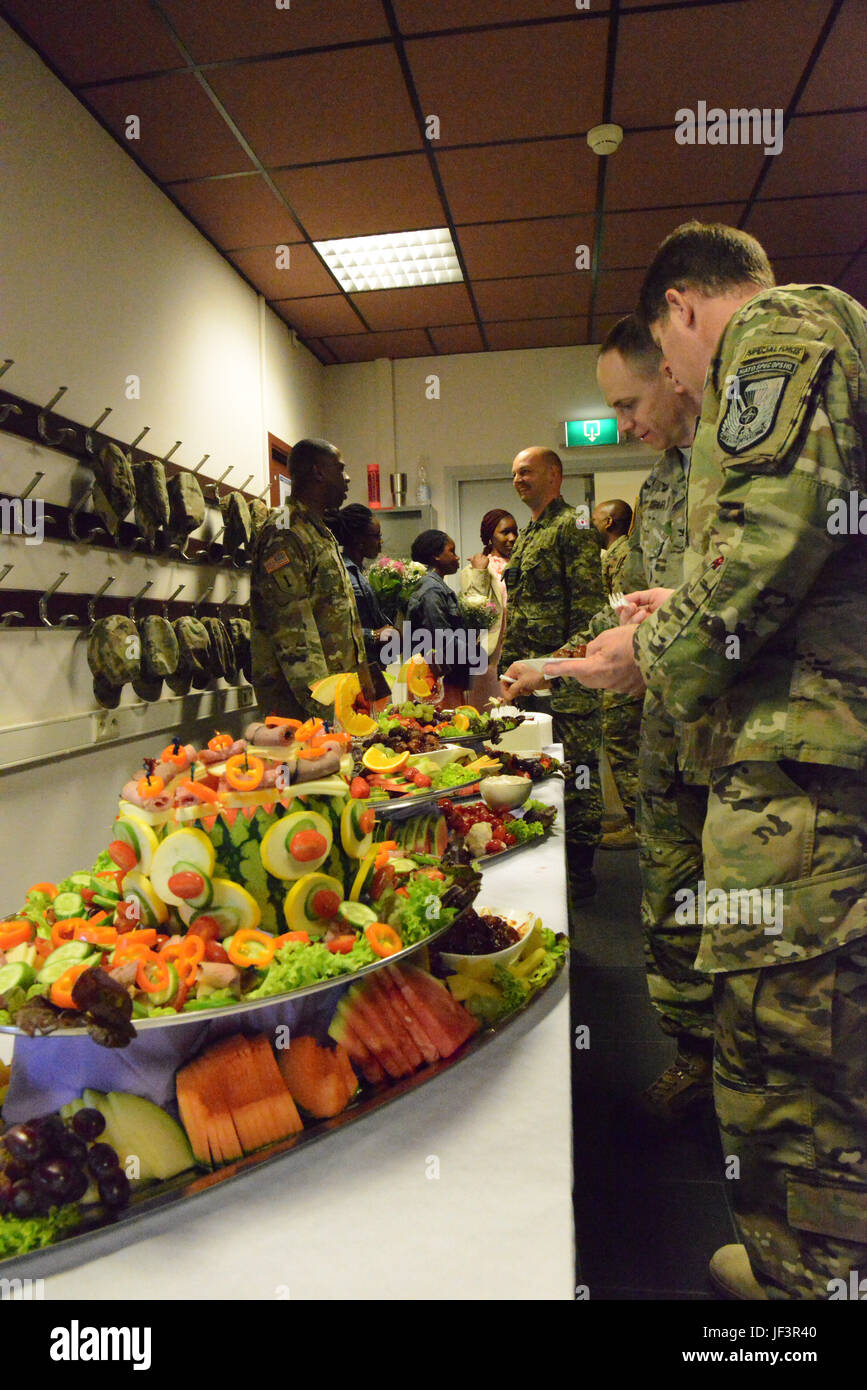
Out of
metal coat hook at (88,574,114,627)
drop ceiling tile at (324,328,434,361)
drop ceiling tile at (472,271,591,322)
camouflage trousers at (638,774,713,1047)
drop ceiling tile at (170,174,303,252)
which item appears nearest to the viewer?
camouflage trousers at (638,774,713,1047)

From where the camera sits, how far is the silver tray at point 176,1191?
695mm

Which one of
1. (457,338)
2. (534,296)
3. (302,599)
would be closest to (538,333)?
(457,338)

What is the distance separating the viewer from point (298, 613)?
3.08 metres

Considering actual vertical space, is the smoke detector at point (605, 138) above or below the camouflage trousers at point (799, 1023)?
above

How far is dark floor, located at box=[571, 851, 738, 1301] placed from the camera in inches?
61.3

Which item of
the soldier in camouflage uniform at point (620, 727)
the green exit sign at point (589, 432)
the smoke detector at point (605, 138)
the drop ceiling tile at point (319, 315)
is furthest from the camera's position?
the green exit sign at point (589, 432)

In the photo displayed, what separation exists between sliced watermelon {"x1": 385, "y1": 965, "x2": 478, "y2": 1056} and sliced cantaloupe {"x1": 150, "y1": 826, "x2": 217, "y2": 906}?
241 mm

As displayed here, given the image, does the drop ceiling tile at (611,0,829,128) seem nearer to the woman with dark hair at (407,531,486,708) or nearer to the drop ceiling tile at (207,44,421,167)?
the drop ceiling tile at (207,44,421,167)

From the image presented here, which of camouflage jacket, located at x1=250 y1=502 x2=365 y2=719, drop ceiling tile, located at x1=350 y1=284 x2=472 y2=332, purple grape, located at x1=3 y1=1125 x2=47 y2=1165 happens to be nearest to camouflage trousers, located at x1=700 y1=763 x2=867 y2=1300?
purple grape, located at x1=3 y1=1125 x2=47 y2=1165

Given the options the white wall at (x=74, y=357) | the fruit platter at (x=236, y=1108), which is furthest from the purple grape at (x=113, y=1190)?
the white wall at (x=74, y=357)

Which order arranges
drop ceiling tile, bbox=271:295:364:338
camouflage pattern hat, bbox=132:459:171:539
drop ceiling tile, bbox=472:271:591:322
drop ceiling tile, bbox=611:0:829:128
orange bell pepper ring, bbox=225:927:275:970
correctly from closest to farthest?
orange bell pepper ring, bbox=225:927:275:970
drop ceiling tile, bbox=611:0:829:128
camouflage pattern hat, bbox=132:459:171:539
drop ceiling tile, bbox=472:271:591:322
drop ceiling tile, bbox=271:295:364:338

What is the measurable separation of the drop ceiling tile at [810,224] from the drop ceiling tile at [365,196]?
5.24 feet

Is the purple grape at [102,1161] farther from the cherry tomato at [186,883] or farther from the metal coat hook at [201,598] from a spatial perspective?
the metal coat hook at [201,598]

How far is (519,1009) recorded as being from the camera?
109 centimetres
